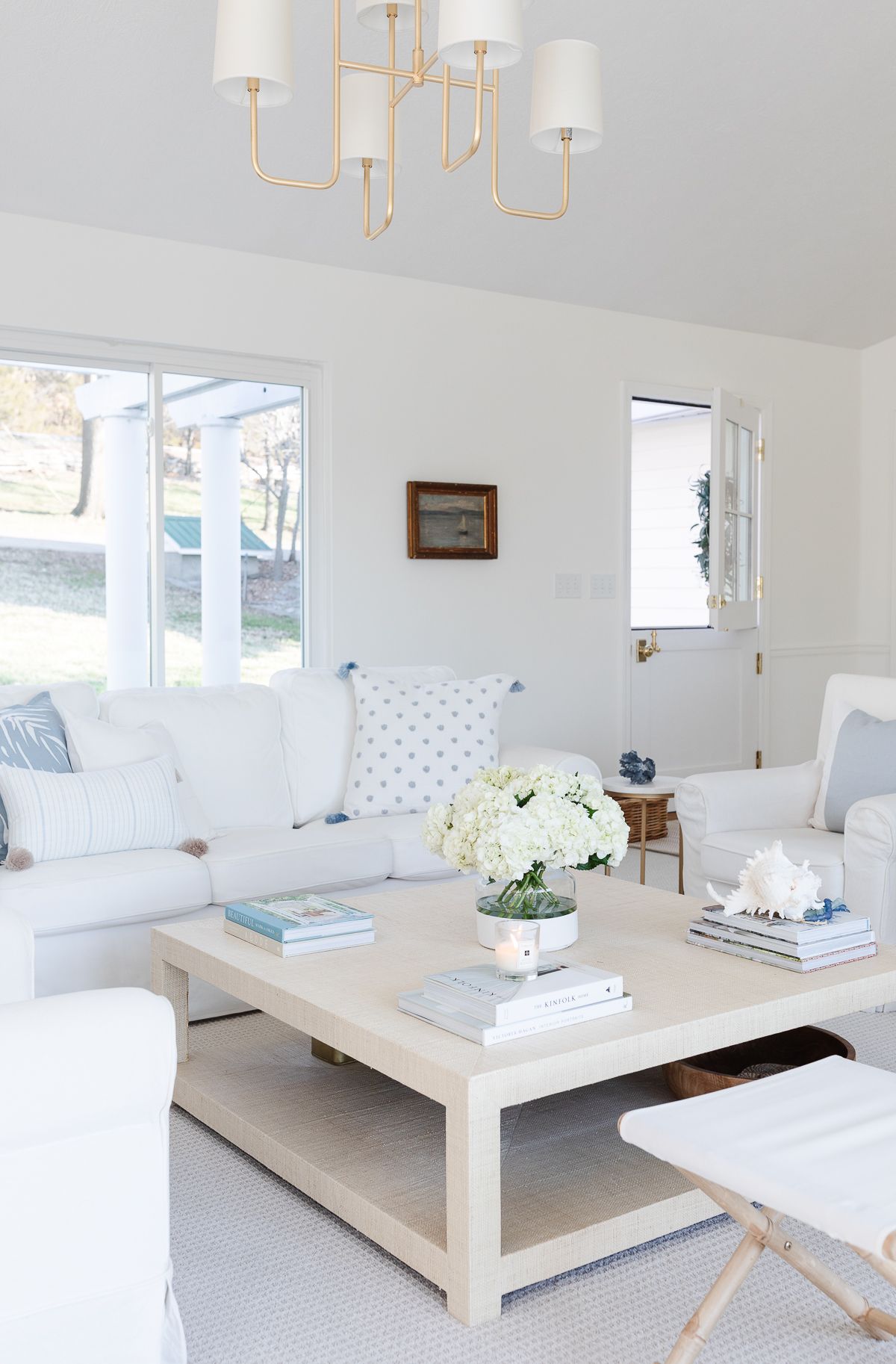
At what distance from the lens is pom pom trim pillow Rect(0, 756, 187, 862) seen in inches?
126

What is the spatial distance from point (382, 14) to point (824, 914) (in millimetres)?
1942

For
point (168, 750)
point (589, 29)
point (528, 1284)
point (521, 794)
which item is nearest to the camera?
point (528, 1284)

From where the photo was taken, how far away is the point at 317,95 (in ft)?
13.5

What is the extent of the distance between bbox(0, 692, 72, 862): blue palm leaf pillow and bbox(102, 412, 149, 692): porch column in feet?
4.44

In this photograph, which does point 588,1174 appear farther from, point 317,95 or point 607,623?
point 607,623

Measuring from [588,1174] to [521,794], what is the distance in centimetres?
69

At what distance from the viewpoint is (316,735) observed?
13.4 feet

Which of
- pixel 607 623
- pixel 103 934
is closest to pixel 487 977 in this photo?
pixel 103 934

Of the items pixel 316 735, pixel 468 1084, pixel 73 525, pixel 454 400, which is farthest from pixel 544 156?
pixel 468 1084

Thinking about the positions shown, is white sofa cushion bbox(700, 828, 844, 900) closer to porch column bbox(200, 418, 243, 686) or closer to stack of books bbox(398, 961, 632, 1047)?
stack of books bbox(398, 961, 632, 1047)

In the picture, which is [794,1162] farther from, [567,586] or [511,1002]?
[567,586]

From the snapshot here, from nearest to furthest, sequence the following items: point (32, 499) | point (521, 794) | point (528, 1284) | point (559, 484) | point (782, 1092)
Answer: point (782, 1092), point (528, 1284), point (521, 794), point (32, 499), point (559, 484)

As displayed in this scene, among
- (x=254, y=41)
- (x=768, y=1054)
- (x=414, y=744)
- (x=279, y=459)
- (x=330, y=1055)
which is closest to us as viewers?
(x=254, y=41)

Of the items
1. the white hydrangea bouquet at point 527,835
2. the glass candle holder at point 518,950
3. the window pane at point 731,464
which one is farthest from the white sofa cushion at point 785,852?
the window pane at point 731,464
